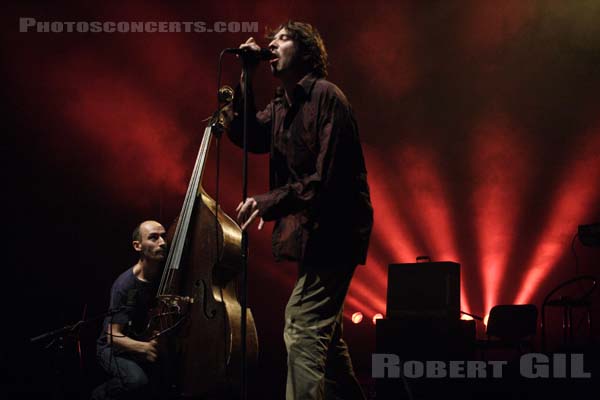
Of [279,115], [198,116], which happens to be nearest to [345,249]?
[279,115]

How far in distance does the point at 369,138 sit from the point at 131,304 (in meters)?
3.07

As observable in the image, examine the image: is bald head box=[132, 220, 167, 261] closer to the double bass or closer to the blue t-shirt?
the blue t-shirt

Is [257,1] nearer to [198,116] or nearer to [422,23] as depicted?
[198,116]

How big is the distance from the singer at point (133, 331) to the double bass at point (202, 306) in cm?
20

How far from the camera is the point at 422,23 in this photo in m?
6.11

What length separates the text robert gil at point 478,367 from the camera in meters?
3.43

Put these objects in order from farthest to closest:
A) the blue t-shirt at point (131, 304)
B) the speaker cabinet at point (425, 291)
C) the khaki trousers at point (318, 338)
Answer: the speaker cabinet at point (425, 291) → the blue t-shirt at point (131, 304) → the khaki trousers at point (318, 338)

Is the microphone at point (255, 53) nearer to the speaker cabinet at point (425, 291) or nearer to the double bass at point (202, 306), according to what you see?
the double bass at point (202, 306)

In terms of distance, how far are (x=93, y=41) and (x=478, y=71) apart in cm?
A: 335

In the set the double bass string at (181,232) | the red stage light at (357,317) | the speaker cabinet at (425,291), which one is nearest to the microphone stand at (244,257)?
the double bass string at (181,232)

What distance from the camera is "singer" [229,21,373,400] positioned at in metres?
2.23

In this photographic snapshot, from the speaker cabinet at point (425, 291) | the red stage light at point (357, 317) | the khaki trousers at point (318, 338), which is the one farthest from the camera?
the red stage light at point (357, 317)

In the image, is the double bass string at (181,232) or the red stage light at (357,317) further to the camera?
the red stage light at (357,317)

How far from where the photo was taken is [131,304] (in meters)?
4.01
